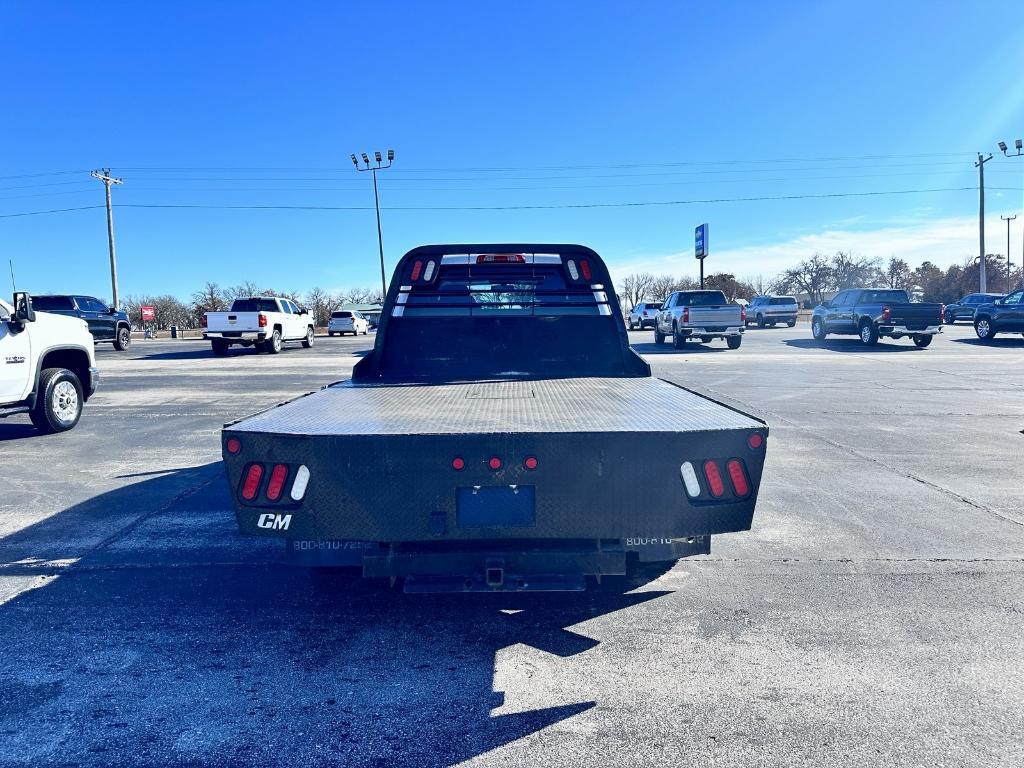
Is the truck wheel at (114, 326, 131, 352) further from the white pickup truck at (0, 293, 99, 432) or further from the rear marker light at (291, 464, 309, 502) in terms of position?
the rear marker light at (291, 464, 309, 502)

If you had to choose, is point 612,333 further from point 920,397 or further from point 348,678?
point 920,397

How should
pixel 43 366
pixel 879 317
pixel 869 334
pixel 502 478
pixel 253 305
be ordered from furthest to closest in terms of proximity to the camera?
1. pixel 253 305
2. pixel 869 334
3. pixel 879 317
4. pixel 43 366
5. pixel 502 478

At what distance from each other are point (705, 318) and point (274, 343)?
14894mm

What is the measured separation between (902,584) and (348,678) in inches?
126

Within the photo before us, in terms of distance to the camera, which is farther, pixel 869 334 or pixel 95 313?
pixel 95 313

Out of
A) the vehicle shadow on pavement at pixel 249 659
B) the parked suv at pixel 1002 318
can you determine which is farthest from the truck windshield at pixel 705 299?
the vehicle shadow on pavement at pixel 249 659

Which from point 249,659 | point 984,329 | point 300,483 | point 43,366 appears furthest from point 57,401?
point 984,329

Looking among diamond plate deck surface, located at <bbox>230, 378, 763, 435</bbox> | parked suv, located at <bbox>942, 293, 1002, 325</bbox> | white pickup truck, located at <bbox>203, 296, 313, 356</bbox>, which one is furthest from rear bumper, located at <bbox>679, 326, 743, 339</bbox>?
parked suv, located at <bbox>942, 293, 1002, 325</bbox>

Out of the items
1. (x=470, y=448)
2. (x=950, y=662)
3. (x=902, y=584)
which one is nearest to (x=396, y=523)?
(x=470, y=448)

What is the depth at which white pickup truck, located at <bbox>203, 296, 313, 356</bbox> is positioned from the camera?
23641 mm

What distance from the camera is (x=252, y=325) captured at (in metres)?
23.6

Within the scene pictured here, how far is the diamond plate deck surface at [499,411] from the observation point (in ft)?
10.3

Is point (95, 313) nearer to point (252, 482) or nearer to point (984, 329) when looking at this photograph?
point (252, 482)

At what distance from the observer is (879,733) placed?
2.70 m
